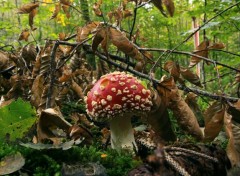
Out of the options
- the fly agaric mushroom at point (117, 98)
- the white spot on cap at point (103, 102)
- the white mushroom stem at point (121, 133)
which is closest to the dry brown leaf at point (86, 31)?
the fly agaric mushroom at point (117, 98)

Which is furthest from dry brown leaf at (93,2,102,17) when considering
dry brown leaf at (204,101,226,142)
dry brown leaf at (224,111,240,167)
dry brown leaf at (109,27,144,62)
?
dry brown leaf at (224,111,240,167)

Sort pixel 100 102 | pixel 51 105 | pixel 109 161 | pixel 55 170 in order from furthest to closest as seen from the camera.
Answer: pixel 51 105, pixel 100 102, pixel 109 161, pixel 55 170

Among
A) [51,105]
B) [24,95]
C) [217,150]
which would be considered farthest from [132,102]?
[24,95]

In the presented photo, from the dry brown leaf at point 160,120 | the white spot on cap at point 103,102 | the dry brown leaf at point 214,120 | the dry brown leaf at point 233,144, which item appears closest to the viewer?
the dry brown leaf at point 233,144

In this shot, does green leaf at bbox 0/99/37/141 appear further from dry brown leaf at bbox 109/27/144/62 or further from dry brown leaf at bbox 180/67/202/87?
dry brown leaf at bbox 180/67/202/87

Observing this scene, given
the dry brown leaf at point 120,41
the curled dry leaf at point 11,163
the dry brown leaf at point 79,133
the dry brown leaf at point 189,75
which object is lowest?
the dry brown leaf at point 79,133

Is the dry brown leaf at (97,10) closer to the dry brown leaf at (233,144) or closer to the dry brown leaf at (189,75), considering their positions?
the dry brown leaf at (189,75)

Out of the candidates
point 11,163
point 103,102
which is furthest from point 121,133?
point 11,163

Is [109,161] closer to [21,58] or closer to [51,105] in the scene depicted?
[51,105]
